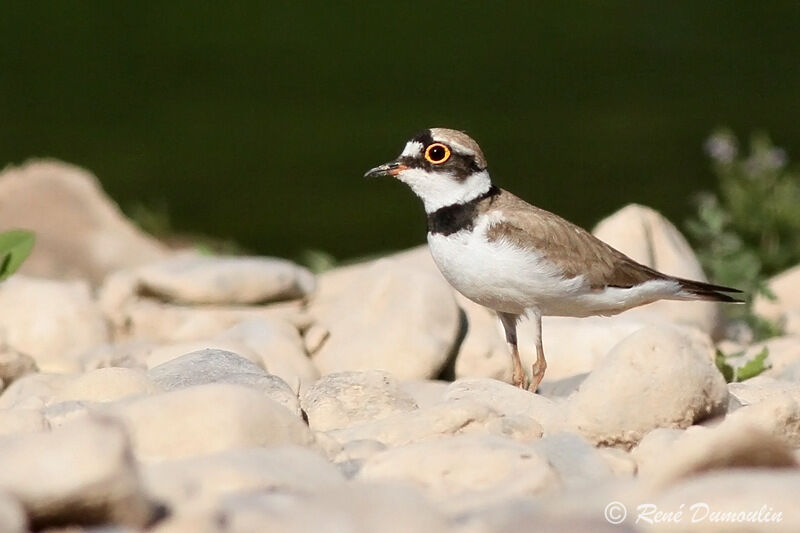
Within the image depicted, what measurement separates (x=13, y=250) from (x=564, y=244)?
2425 millimetres

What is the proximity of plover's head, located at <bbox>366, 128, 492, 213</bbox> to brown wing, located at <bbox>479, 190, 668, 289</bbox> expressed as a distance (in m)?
0.11

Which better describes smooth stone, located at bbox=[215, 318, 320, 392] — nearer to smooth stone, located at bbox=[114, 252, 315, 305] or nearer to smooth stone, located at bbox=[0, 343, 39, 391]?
smooth stone, located at bbox=[114, 252, 315, 305]

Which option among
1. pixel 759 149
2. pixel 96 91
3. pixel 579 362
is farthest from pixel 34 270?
pixel 759 149

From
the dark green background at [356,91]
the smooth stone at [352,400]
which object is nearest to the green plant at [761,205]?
the dark green background at [356,91]

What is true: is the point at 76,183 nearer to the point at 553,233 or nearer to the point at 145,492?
the point at 553,233

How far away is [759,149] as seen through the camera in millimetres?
8781

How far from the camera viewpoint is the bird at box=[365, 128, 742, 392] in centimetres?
548

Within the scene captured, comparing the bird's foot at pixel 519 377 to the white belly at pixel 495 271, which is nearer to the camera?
the white belly at pixel 495 271

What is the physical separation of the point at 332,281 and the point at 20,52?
5454mm

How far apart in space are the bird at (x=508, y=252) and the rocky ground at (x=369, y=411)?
0.38 meters

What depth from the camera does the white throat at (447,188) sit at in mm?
5656

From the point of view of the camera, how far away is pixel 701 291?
601 centimetres

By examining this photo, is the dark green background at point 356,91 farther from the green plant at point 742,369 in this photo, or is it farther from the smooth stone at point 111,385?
the smooth stone at point 111,385

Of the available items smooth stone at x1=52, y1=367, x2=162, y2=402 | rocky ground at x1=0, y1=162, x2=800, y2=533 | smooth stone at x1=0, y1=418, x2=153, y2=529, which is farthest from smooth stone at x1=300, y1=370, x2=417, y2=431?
smooth stone at x1=0, y1=418, x2=153, y2=529
